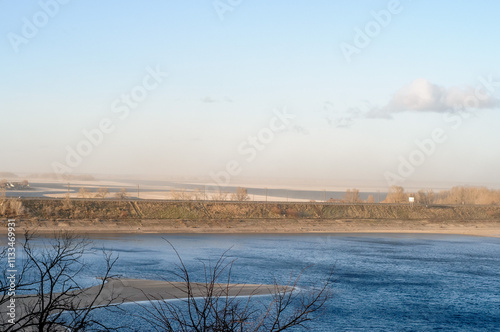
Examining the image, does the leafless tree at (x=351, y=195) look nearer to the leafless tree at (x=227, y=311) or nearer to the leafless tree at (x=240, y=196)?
the leafless tree at (x=240, y=196)

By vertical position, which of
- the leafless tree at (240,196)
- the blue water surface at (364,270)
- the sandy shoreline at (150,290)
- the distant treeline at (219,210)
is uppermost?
the leafless tree at (240,196)

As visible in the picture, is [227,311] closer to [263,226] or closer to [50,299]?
[50,299]

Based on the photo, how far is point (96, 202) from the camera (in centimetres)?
6153

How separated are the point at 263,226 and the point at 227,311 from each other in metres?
48.8

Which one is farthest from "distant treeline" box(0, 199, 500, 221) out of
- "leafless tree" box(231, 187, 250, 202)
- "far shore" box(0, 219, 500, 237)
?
"leafless tree" box(231, 187, 250, 202)

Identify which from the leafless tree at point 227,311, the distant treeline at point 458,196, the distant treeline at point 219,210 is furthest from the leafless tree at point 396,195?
the leafless tree at point 227,311

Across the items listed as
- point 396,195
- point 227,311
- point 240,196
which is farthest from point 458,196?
point 227,311

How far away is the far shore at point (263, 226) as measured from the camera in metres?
51.1

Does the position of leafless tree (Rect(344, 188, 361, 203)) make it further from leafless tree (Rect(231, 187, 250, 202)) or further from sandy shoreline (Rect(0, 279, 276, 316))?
sandy shoreline (Rect(0, 279, 276, 316))

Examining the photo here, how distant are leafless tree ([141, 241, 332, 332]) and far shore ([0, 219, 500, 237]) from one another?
2594 centimetres

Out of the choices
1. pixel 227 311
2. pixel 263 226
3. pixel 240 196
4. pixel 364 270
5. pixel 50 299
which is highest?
pixel 50 299

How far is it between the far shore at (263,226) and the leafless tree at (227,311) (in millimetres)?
25939

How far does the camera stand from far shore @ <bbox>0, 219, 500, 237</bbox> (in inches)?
2011

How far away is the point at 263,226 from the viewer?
5938 cm
